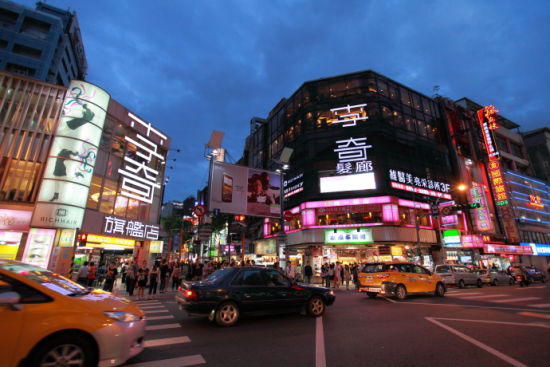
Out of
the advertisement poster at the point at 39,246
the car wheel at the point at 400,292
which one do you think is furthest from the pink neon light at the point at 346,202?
the advertisement poster at the point at 39,246

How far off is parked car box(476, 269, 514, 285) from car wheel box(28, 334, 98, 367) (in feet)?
91.3

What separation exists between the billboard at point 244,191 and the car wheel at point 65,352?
51.8ft

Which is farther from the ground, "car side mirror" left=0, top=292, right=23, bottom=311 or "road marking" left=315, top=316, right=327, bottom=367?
"car side mirror" left=0, top=292, right=23, bottom=311

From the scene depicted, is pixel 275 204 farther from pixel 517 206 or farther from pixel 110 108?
pixel 517 206

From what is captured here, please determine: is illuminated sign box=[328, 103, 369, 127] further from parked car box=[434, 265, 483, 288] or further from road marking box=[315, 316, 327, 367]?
road marking box=[315, 316, 327, 367]

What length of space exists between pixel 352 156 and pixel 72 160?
27.8 metres

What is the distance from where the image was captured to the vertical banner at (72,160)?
1689cm

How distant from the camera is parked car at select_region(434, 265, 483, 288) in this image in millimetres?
21297

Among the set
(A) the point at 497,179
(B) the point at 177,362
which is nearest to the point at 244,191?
(B) the point at 177,362

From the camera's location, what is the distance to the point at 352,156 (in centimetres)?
3309

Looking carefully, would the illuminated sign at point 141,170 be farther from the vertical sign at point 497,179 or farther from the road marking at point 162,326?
the vertical sign at point 497,179

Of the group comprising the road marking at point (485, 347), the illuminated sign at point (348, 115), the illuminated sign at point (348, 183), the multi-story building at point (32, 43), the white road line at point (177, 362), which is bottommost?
the white road line at point (177, 362)

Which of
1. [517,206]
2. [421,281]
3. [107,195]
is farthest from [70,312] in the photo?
[517,206]

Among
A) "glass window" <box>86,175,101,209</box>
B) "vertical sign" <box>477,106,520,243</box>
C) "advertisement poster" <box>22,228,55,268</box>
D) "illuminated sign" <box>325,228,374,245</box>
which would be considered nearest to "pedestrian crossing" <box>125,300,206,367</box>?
"advertisement poster" <box>22,228,55,268</box>
